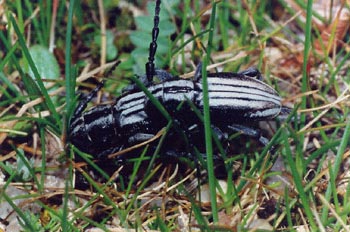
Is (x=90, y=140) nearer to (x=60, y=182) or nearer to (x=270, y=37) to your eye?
(x=60, y=182)

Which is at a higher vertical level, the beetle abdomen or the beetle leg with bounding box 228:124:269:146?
the beetle abdomen

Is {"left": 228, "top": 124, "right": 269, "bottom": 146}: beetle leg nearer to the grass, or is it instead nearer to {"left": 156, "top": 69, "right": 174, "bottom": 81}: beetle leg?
the grass

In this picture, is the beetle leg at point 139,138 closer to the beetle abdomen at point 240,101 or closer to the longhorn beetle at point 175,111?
the longhorn beetle at point 175,111

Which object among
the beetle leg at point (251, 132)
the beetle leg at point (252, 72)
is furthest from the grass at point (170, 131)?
the beetle leg at point (252, 72)

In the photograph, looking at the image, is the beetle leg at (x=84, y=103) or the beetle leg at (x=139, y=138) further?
the beetle leg at (x=84, y=103)

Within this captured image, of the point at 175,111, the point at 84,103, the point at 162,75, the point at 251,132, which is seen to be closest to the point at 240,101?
the point at 251,132

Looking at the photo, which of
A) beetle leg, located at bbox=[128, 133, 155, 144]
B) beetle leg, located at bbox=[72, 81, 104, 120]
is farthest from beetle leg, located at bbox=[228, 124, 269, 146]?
beetle leg, located at bbox=[72, 81, 104, 120]

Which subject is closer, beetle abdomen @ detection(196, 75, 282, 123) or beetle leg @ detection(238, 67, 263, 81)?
beetle abdomen @ detection(196, 75, 282, 123)
